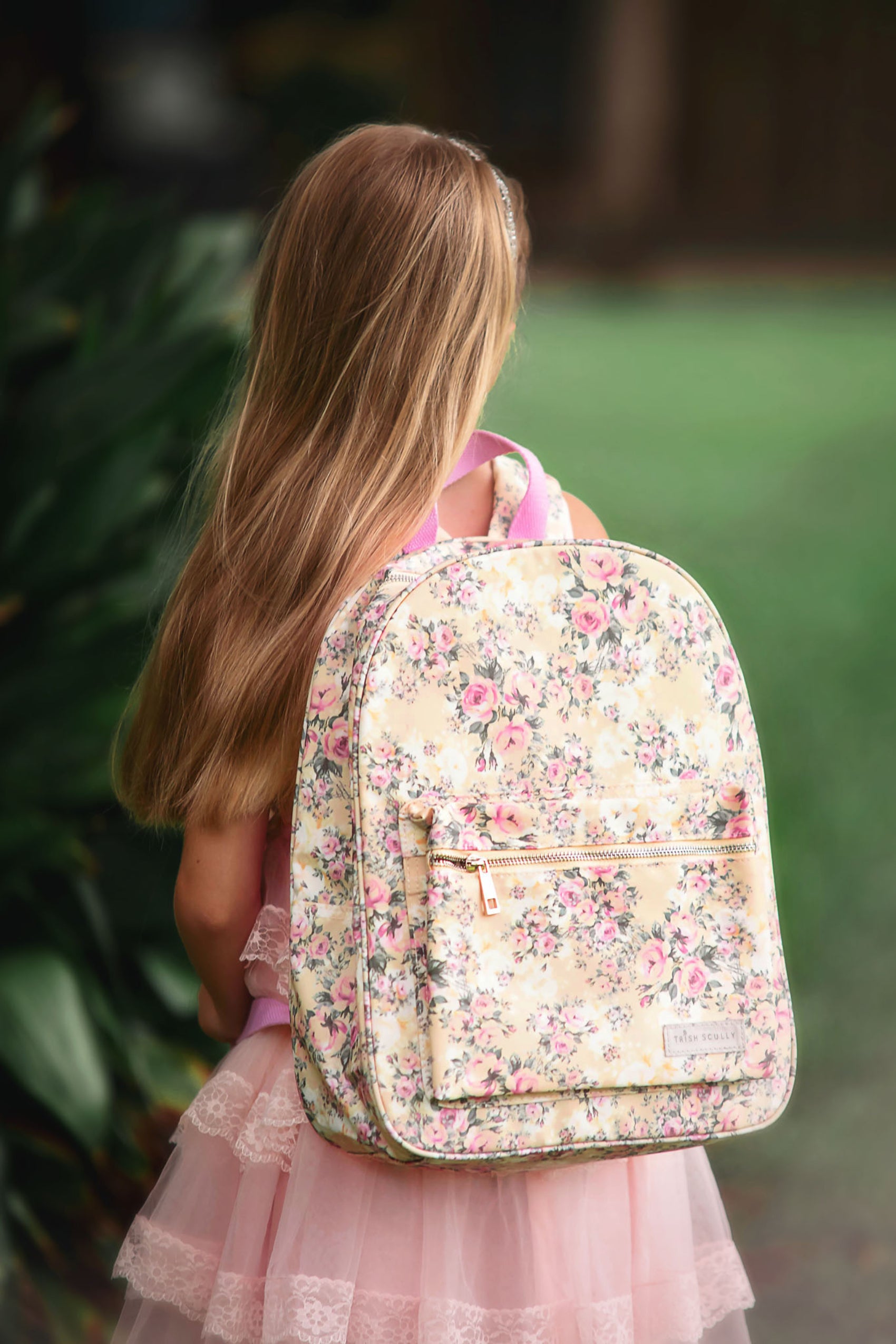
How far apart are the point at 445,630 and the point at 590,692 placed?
0.14 m

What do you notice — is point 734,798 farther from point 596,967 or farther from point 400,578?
point 400,578

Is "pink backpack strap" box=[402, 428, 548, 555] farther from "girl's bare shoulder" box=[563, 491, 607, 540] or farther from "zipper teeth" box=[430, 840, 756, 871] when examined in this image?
"zipper teeth" box=[430, 840, 756, 871]

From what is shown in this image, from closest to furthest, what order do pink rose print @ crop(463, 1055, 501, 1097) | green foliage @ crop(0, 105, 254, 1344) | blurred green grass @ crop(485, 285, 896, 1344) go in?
1. pink rose print @ crop(463, 1055, 501, 1097)
2. green foliage @ crop(0, 105, 254, 1344)
3. blurred green grass @ crop(485, 285, 896, 1344)

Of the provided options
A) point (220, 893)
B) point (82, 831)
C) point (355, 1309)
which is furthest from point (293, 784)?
point (82, 831)

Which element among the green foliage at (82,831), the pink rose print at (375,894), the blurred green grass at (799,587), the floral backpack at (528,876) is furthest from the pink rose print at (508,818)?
the blurred green grass at (799,587)

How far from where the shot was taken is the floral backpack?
1.08 m

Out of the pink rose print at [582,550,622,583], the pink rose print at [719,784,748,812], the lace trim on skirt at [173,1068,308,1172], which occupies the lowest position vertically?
the lace trim on skirt at [173,1068,308,1172]

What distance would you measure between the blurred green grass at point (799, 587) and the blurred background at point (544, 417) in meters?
0.01

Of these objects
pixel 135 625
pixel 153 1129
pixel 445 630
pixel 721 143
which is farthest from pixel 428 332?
pixel 721 143

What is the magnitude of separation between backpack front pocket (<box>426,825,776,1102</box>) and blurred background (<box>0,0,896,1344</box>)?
0.58 metres

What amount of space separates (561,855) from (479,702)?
5.7 inches

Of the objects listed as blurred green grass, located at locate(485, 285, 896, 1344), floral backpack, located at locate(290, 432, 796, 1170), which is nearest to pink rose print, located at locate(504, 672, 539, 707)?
floral backpack, located at locate(290, 432, 796, 1170)

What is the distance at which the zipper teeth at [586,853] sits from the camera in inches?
42.5

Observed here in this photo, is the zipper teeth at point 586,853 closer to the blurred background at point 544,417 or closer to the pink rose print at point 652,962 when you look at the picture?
the pink rose print at point 652,962
